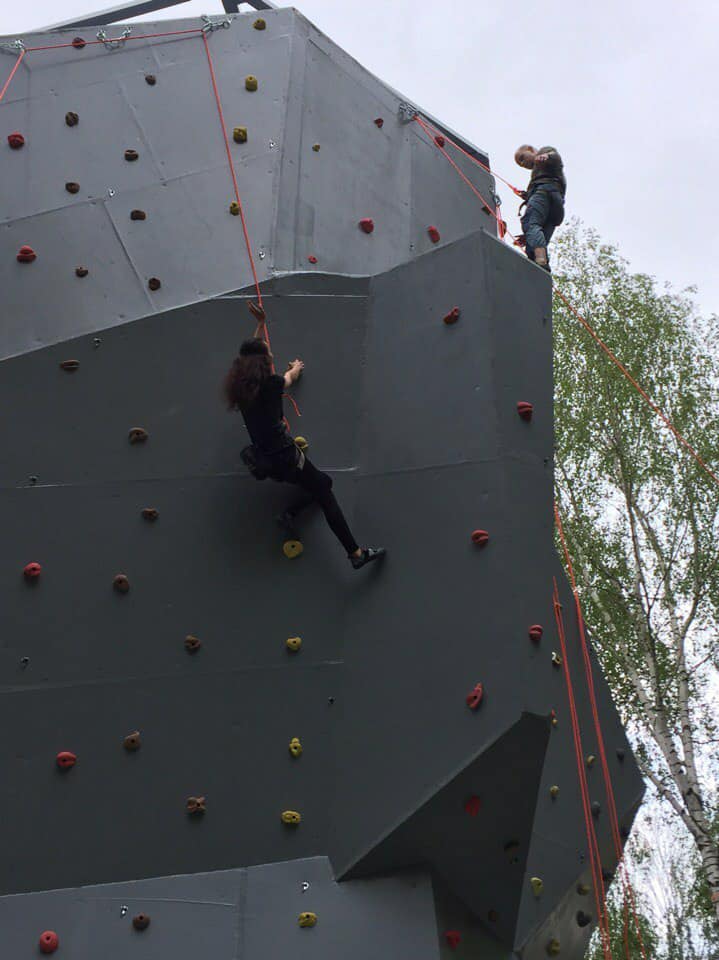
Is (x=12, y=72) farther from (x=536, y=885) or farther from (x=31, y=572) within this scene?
(x=536, y=885)

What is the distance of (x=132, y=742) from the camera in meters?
5.19

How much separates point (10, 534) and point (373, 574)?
5.54 feet

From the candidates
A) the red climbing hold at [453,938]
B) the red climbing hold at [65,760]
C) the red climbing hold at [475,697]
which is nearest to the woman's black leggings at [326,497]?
the red climbing hold at [475,697]

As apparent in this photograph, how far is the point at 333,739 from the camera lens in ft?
17.5

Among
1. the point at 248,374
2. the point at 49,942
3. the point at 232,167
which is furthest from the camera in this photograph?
the point at 232,167

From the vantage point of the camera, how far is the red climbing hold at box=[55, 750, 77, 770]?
512 centimetres

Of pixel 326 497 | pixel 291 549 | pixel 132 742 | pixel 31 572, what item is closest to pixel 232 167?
pixel 326 497

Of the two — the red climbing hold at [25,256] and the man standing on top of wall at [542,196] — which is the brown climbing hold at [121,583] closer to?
the red climbing hold at [25,256]

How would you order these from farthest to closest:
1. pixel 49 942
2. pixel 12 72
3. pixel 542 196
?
pixel 542 196 → pixel 12 72 → pixel 49 942

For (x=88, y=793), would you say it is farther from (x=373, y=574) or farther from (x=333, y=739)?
(x=373, y=574)

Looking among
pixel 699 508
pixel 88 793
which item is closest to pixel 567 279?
pixel 699 508

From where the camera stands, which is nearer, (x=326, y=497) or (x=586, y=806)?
(x=326, y=497)

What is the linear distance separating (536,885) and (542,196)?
13.3ft

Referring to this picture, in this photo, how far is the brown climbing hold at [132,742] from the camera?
5.19 meters
